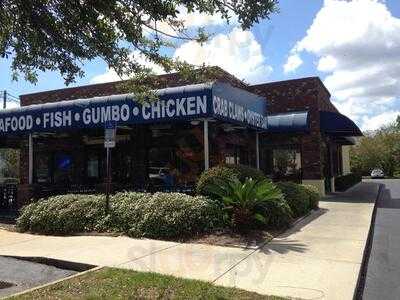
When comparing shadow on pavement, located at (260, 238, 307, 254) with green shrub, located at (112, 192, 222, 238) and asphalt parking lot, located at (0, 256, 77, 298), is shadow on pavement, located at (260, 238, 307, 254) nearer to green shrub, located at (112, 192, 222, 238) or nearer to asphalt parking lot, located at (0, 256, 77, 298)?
green shrub, located at (112, 192, 222, 238)

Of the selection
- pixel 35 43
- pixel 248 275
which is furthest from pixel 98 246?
pixel 35 43

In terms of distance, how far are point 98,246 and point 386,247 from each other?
591cm

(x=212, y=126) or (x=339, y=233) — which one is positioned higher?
(x=212, y=126)

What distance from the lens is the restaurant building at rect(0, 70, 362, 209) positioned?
50.0ft

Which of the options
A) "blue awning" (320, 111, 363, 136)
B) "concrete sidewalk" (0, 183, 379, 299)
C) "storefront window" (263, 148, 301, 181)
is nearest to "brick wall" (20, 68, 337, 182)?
"blue awning" (320, 111, 363, 136)

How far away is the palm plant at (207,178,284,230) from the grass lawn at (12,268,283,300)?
4.16 meters

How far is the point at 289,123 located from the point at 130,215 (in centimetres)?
1245

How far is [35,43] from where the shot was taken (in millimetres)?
7621

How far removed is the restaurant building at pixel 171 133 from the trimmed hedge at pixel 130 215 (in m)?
2.03

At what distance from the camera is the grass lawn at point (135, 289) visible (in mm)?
6520

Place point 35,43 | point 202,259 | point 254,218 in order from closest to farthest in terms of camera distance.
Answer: point 35,43, point 202,259, point 254,218

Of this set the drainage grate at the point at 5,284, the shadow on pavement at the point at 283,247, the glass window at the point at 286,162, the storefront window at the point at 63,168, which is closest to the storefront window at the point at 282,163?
the glass window at the point at 286,162

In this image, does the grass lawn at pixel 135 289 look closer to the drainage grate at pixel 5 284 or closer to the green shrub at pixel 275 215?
the drainage grate at pixel 5 284

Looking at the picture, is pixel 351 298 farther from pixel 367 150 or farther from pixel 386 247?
pixel 367 150
